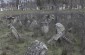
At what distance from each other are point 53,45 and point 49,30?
156 inches

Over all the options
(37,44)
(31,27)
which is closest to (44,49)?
(37,44)

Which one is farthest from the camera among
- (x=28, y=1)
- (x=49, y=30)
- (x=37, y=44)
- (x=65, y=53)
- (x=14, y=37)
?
(x=28, y=1)

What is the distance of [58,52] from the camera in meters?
10.1

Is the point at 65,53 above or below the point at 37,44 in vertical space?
below

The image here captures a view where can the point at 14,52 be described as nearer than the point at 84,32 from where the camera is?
Yes

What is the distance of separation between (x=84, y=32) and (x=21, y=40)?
12.7ft

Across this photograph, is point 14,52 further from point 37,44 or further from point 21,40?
point 37,44

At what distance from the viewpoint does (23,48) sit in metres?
11.2

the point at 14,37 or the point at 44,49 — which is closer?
the point at 44,49

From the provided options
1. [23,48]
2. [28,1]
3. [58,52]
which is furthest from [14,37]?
[28,1]

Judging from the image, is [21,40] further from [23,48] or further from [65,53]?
[65,53]

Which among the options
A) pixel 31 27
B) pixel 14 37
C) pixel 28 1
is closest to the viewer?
pixel 14 37

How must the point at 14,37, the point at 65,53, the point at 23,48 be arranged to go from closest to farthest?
the point at 65,53 → the point at 23,48 → the point at 14,37

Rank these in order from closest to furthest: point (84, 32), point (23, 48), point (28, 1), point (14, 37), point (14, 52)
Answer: point (14, 52) → point (23, 48) → point (84, 32) → point (14, 37) → point (28, 1)
